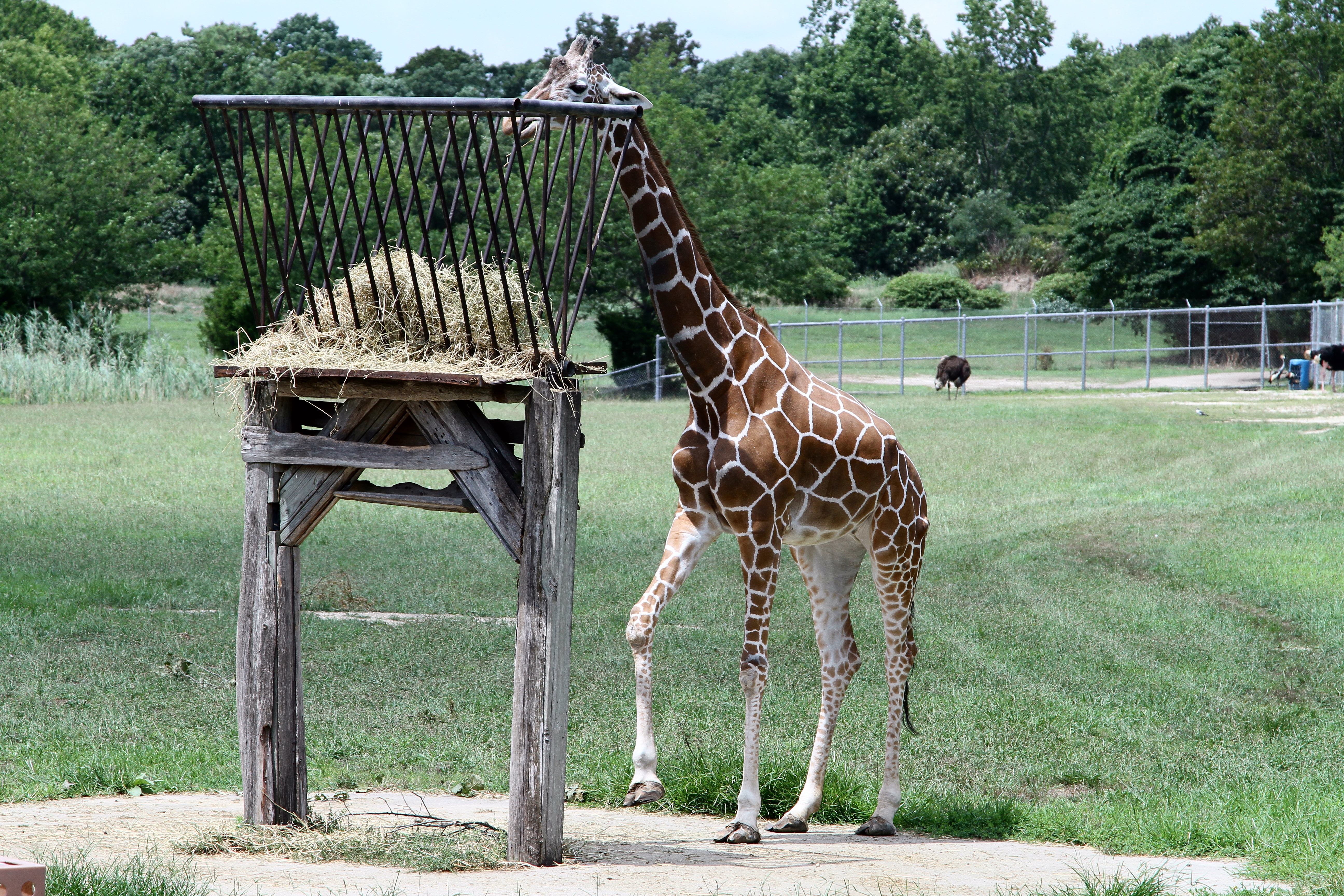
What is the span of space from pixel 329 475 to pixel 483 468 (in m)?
0.69

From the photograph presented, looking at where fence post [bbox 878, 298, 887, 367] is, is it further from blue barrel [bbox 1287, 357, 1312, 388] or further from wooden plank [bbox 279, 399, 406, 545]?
wooden plank [bbox 279, 399, 406, 545]

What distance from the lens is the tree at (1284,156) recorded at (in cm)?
4125

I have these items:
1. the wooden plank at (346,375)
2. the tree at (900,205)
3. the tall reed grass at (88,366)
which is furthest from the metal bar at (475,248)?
the tree at (900,205)

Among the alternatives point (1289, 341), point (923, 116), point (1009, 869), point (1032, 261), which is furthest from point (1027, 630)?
point (923, 116)

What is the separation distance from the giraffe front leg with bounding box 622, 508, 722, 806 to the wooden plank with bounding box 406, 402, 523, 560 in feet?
3.42

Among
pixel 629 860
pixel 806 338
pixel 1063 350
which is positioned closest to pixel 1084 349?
pixel 806 338

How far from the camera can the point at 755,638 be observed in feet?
19.1

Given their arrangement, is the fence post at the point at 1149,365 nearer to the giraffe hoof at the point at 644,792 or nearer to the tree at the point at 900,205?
the tree at the point at 900,205

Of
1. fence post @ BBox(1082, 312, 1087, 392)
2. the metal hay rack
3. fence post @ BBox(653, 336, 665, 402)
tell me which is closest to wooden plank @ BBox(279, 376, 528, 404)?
the metal hay rack

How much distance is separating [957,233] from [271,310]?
2292 inches

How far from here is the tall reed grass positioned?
1092 inches

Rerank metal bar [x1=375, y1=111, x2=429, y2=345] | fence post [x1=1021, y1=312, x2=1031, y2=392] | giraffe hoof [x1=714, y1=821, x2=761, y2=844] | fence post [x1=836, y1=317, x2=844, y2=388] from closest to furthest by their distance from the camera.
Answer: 1. metal bar [x1=375, y1=111, x2=429, y2=345]
2. giraffe hoof [x1=714, y1=821, x2=761, y2=844]
3. fence post [x1=1021, y1=312, x2=1031, y2=392]
4. fence post [x1=836, y1=317, x2=844, y2=388]

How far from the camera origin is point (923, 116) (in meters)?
68.2

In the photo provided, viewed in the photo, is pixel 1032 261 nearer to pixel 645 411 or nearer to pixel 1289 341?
pixel 1289 341
